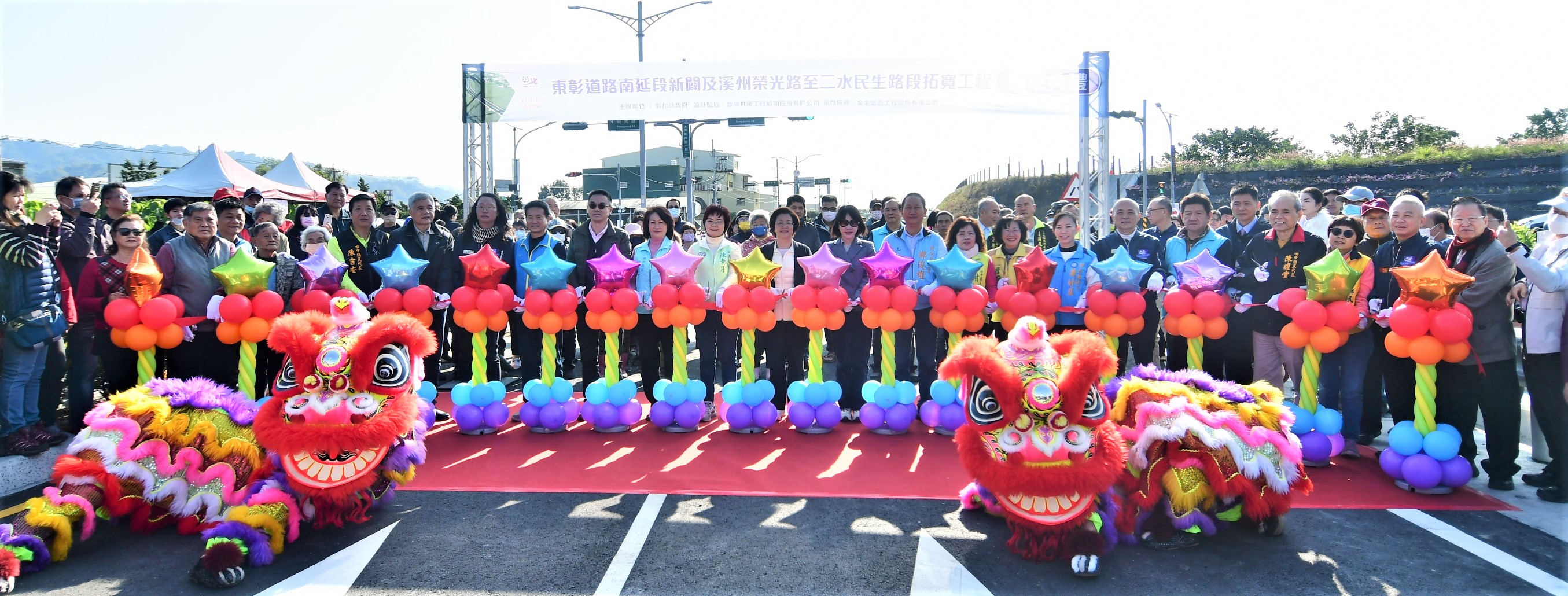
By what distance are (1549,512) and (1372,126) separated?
45.2 m

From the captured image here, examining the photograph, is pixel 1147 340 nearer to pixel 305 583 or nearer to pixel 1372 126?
pixel 305 583

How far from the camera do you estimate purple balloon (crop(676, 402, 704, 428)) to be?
543 cm

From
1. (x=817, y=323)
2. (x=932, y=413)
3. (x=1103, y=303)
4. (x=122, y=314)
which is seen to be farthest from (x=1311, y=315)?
(x=122, y=314)

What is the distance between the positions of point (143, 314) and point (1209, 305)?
20.2 ft

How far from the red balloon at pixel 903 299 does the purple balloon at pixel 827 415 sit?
783 millimetres

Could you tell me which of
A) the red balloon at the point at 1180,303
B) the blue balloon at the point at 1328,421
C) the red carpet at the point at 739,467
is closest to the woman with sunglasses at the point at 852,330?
the red carpet at the point at 739,467

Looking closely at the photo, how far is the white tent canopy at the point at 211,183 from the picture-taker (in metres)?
14.8

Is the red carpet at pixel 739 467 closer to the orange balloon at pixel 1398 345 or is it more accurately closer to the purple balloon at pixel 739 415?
the purple balloon at pixel 739 415

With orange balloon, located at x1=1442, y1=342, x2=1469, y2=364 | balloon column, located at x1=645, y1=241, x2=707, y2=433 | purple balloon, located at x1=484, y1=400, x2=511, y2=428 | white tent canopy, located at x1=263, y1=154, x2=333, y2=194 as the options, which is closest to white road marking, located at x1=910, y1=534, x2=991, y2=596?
balloon column, located at x1=645, y1=241, x2=707, y2=433

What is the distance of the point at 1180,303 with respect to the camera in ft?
16.2

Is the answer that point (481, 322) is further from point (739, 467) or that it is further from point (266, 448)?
point (739, 467)

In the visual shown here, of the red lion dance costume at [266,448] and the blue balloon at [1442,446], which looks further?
Answer: the blue balloon at [1442,446]

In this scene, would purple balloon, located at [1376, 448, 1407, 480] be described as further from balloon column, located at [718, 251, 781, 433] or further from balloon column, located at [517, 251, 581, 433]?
balloon column, located at [517, 251, 581, 433]

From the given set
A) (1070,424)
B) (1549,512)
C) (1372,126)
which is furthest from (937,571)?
(1372,126)
